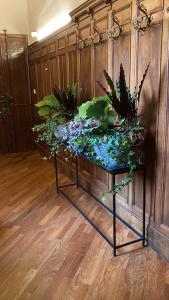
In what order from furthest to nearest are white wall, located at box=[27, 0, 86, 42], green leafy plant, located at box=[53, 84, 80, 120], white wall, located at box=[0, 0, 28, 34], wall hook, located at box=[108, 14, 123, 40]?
white wall, located at box=[0, 0, 28, 34], white wall, located at box=[27, 0, 86, 42], green leafy plant, located at box=[53, 84, 80, 120], wall hook, located at box=[108, 14, 123, 40]

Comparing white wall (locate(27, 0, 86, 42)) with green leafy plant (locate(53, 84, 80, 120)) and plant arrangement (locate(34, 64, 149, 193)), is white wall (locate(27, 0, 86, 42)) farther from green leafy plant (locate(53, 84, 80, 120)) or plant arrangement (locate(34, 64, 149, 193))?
plant arrangement (locate(34, 64, 149, 193))

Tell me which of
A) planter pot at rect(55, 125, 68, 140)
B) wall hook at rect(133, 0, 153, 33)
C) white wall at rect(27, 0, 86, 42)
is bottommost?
planter pot at rect(55, 125, 68, 140)

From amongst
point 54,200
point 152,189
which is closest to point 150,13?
point 152,189

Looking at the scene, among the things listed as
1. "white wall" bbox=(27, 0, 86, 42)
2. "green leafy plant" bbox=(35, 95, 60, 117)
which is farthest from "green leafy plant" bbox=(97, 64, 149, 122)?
"white wall" bbox=(27, 0, 86, 42)

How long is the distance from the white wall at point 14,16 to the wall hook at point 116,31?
3248 millimetres

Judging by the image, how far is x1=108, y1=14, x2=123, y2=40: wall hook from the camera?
7.10ft

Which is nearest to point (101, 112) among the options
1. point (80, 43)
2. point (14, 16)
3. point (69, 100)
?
point (69, 100)

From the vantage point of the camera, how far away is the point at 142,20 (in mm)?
1900

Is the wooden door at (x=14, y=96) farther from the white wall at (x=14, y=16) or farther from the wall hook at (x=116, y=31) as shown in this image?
the wall hook at (x=116, y=31)

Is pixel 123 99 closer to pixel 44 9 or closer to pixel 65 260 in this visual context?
pixel 65 260

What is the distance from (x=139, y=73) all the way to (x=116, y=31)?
51 centimetres

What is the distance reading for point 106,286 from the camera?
1.73 meters

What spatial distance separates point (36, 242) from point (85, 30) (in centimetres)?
225

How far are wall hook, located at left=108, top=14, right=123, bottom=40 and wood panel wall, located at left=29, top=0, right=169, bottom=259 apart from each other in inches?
1.4
